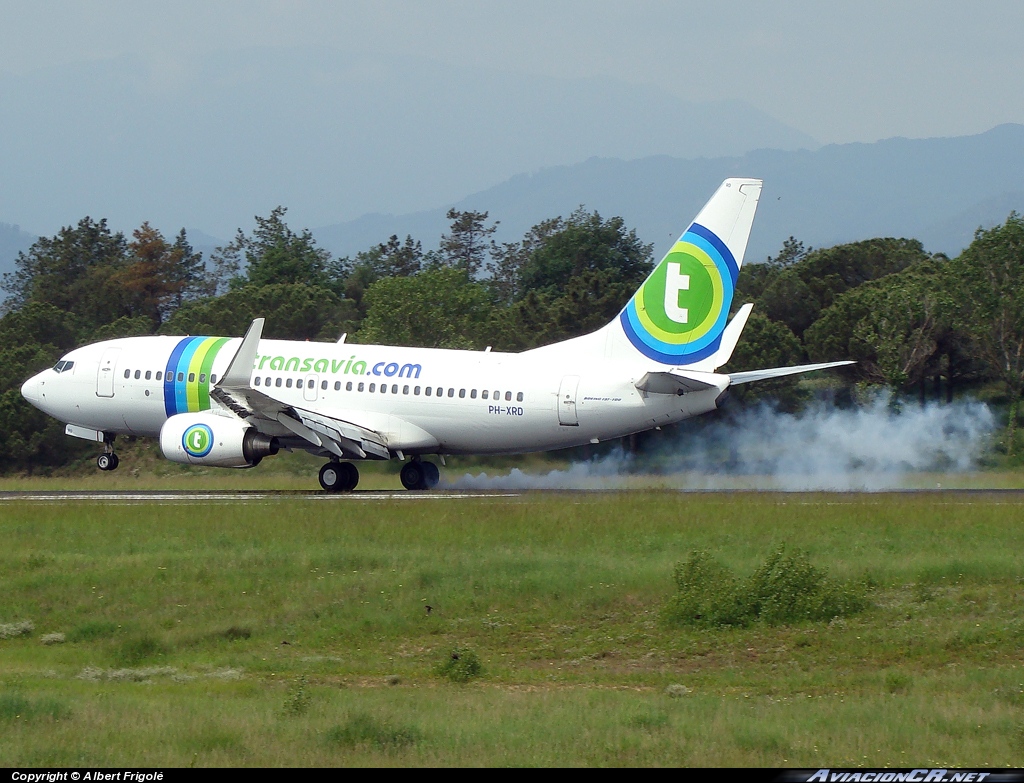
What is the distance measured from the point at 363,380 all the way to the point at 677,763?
25.4 meters

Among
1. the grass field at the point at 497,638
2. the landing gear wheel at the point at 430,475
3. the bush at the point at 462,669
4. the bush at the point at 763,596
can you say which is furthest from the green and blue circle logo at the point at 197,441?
the bush at the point at 462,669

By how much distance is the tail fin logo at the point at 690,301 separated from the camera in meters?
33.9

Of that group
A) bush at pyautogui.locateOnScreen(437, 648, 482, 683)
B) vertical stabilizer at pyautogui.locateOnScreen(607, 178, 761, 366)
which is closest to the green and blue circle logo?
vertical stabilizer at pyautogui.locateOnScreen(607, 178, 761, 366)

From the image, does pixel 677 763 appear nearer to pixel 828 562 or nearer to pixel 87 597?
pixel 828 562

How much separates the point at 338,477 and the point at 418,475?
7.97 ft

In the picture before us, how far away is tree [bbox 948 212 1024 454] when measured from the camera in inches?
1973

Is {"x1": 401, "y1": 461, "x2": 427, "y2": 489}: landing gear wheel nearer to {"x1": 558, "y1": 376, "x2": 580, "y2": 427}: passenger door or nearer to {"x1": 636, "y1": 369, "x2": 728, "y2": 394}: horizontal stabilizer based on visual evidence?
{"x1": 558, "y1": 376, "x2": 580, "y2": 427}: passenger door

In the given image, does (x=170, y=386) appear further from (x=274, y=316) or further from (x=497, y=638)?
(x=274, y=316)

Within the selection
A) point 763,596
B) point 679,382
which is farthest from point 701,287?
point 763,596

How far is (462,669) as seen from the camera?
16.4 meters

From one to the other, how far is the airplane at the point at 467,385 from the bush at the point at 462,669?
55.9 ft

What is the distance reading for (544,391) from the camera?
34344 millimetres

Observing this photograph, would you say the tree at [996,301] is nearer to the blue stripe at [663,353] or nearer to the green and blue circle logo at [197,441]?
the blue stripe at [663,353]
